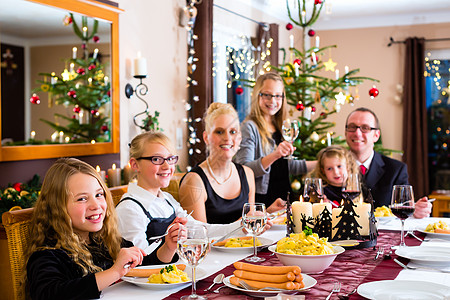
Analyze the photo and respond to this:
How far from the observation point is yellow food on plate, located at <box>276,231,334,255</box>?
1.63 meters

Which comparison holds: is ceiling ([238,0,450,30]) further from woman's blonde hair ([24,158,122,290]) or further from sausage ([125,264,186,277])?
sausage ([125,264,186,277])

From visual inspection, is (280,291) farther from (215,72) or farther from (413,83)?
(413,83)

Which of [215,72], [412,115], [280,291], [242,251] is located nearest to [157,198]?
[242,251]

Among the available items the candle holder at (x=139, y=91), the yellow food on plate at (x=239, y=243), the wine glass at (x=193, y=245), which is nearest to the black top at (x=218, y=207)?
the yellow food on plate at (x=239, y=243)

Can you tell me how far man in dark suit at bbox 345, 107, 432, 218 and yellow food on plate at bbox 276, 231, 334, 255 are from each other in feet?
5.04

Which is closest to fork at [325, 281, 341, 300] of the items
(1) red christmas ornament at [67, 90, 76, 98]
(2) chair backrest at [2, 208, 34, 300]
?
(2) chair backrest at [2, 208, 34, 300]

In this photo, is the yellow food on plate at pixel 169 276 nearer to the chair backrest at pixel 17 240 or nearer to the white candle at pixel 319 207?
the chair backrest at pixel 17 240

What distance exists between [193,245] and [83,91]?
2.39 m

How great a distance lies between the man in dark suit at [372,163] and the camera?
313cm

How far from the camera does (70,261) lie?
156 centimetres

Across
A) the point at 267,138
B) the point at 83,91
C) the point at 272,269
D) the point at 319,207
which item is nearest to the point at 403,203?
the point at 319,207

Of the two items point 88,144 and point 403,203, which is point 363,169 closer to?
point 403,203

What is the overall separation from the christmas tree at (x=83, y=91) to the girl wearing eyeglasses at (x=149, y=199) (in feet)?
4.30

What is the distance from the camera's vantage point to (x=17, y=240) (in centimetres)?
166
